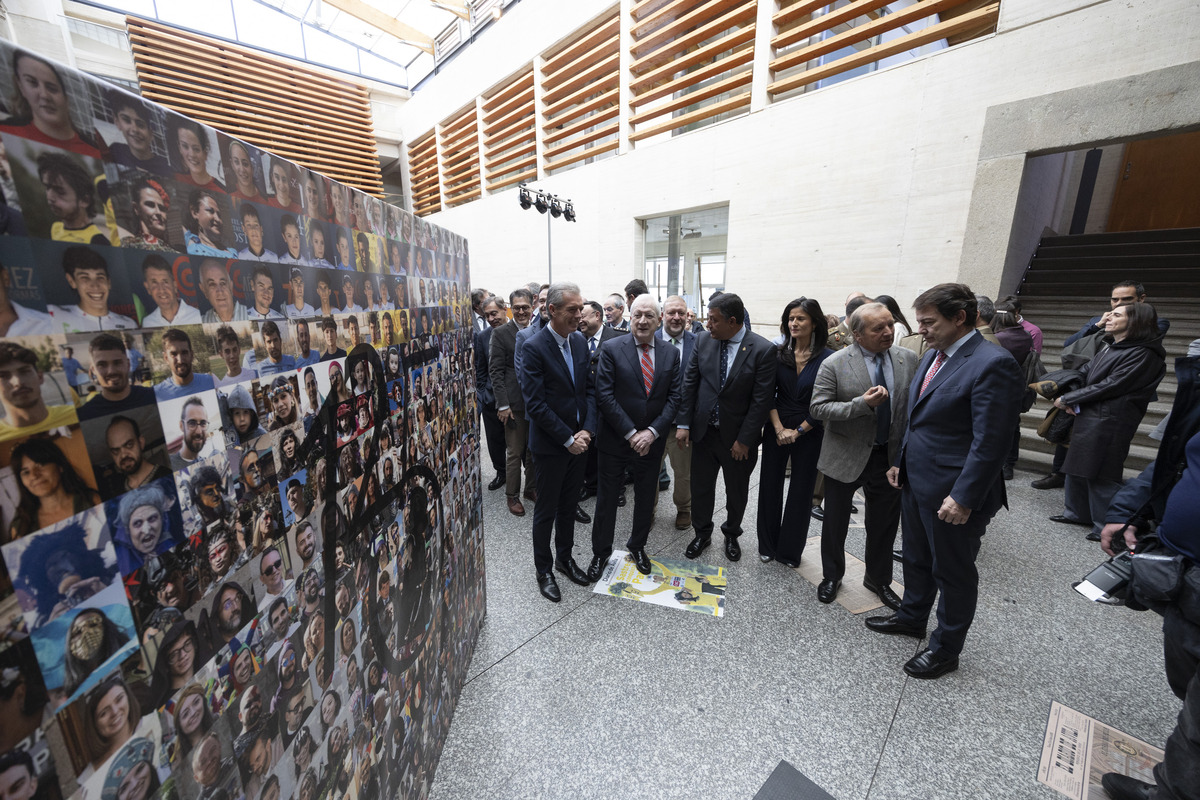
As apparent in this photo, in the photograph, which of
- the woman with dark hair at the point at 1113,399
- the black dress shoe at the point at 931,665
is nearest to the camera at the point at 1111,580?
the black dress shoe at the point at 931,665

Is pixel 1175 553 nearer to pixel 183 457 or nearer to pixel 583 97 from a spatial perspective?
pixel 183 457

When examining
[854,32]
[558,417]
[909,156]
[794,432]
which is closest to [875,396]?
[794,432]

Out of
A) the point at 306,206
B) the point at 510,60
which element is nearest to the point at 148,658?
the point at 306,206

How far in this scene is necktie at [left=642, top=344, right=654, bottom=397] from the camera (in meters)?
2.63

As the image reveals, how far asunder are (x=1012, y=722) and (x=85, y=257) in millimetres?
2942

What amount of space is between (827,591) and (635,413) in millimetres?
1420

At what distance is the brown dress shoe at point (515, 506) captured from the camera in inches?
139

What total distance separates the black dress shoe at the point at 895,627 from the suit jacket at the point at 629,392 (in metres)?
1.41

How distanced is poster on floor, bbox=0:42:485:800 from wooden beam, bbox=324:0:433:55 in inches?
542

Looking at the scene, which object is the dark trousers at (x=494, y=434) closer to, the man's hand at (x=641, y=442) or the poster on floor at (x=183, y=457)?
the man's hand at (x=641, y=442)

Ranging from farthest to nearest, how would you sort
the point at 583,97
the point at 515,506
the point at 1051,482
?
A: the point at 583,97 → the point at 1051,482 → the point at 515,506

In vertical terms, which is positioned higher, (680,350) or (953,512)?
(680,350)

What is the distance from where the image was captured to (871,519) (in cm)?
253

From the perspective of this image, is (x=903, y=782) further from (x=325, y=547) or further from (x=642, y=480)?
(x=325, y=547)
